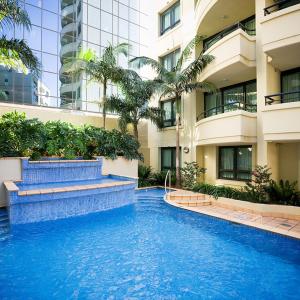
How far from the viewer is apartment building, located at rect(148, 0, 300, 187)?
31.4ft

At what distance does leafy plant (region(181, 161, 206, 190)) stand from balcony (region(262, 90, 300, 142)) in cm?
532

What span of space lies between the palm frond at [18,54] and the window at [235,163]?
34.1 ft

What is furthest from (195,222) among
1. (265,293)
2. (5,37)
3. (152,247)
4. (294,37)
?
(5,37)

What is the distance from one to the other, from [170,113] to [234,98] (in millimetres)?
5241

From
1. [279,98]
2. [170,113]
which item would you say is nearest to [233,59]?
[279,98]

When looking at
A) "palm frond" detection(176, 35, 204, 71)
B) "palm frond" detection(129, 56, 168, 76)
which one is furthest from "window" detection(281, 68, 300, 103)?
"palm frond" detection(129, 56, 168, 76)

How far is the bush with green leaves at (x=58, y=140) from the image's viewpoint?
11.0m

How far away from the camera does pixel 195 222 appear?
897cm

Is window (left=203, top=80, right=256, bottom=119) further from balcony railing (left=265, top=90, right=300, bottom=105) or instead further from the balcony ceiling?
the balcony ceiling

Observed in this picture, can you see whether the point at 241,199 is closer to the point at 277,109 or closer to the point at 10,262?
the point at 277,109

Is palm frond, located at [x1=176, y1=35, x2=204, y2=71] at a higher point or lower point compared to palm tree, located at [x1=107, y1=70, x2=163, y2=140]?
higher

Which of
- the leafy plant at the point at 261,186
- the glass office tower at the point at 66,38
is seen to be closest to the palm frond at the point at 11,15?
the leafy plant at the point at 261,186

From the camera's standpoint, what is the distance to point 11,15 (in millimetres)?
9664

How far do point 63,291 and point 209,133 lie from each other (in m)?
9.99
